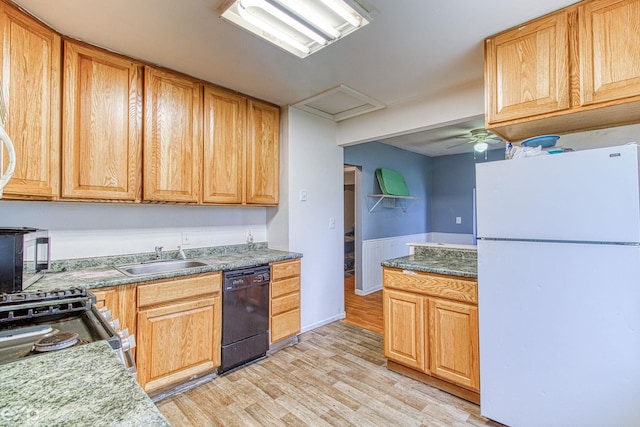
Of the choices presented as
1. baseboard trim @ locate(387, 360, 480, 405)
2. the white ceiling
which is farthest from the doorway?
the white ceiling

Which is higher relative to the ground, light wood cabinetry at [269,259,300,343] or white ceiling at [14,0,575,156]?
white ceiling at [14,0,575,156]

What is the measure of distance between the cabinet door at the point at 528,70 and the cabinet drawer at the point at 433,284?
3.38ft

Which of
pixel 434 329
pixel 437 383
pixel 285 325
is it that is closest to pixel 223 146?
pixel 285 325

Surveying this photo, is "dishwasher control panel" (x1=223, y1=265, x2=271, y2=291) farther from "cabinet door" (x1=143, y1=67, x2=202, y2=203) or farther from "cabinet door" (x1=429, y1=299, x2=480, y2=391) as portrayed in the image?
"cabinet door" (x1=429, y1=299, x2=480, y2=391)

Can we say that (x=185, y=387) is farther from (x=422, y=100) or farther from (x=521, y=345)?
(x=422, y=100)

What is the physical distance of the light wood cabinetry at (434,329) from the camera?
1.98 metres

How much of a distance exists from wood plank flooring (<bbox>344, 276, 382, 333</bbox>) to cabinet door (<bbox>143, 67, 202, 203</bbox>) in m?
2.22

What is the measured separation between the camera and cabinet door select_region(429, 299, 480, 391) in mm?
1952

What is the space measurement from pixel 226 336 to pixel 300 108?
7.21ft

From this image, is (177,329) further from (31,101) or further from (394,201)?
(394,201)

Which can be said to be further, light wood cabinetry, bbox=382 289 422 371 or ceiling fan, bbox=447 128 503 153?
ceiling fan, bbox=447 128 503 153

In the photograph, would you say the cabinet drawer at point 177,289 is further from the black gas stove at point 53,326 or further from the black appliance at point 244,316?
the black gas stove at point 53,326

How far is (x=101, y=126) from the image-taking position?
6.63 feet

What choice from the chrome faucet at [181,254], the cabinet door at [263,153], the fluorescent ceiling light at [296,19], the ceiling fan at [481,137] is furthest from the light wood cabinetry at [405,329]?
the ceiling fan at [481,137]
